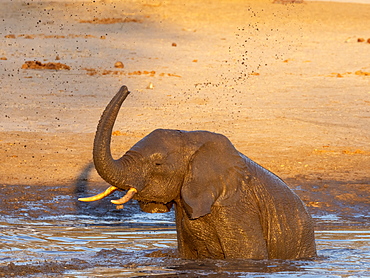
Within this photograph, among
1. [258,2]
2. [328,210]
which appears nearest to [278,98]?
[328,210]

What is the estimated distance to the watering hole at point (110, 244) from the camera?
19.0 feet

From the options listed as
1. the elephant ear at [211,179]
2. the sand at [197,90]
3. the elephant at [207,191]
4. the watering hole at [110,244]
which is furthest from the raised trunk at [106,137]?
the sand at [197,90]

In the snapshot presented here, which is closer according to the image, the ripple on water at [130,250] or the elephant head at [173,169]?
the elephant head at [173,169]

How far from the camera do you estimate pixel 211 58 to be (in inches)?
742

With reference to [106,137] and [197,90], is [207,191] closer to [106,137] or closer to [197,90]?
[106,137]

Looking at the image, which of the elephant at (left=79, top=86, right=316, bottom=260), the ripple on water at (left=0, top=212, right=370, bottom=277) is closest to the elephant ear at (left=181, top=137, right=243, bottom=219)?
the elephant at (left=79, top=86, right=316, bottom=260)

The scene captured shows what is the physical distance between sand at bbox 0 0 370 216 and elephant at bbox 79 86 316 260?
140 inches

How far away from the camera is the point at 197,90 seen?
1532 centimetres

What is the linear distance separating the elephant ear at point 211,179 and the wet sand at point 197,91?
3.72 meters

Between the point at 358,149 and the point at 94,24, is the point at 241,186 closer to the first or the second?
the point at 358,149

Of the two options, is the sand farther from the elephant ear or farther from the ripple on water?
the elephant ear

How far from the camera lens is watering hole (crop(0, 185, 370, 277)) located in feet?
19.0

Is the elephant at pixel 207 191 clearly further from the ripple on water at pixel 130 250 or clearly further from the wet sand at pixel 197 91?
the wet sand at pixel 197 91

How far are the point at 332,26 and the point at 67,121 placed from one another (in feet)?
45.5
